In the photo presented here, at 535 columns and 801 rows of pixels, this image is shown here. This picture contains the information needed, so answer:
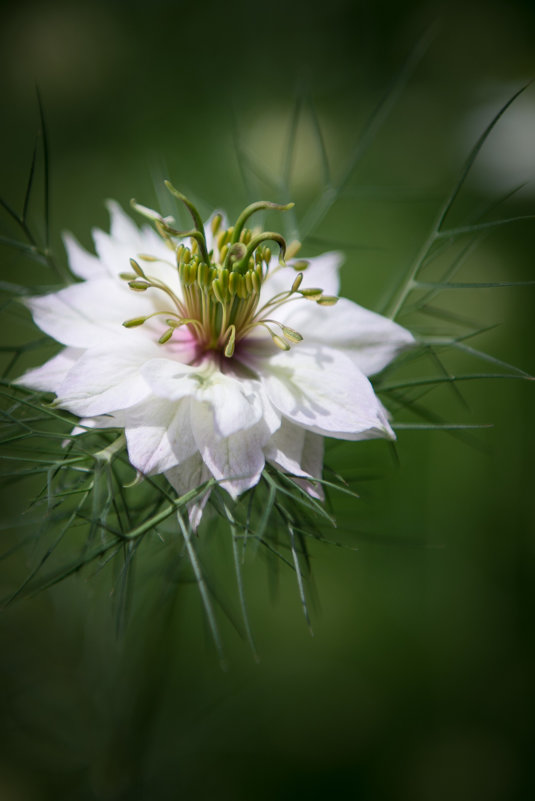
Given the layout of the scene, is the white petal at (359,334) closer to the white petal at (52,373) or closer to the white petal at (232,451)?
the white petal at (232,451)

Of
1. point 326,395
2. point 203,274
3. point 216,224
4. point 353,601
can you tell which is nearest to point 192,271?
point 203,274

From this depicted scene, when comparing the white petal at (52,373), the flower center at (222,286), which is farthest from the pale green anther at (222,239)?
the white petal at (52,373)

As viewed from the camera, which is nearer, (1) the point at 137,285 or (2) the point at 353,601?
(1) the point at 137,285

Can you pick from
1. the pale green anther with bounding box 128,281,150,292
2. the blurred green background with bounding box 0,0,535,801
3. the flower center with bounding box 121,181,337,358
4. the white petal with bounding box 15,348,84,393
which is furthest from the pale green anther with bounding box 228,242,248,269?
the blurred green background with bounding box 0,0,535,801

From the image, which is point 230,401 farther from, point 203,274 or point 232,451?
point 203,274

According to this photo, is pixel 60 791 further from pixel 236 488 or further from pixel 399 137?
pixel 399 137

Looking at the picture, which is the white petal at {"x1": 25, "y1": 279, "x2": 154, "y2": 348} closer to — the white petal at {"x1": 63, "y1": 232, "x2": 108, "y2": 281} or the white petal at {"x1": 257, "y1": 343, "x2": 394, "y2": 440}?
the white petal at {"x1": 63, "y1": 232, "x2": 108, "y2": 281}

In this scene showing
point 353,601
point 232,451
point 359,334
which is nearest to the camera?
point 232,451
